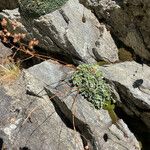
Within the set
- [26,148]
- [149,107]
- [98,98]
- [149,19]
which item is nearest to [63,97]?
[98,98]

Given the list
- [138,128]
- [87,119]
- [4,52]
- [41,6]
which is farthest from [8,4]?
[138,128]

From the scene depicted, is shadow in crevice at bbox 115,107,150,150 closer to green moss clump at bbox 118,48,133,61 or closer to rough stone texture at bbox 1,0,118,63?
green moss clump at bbox 118,48,133,61

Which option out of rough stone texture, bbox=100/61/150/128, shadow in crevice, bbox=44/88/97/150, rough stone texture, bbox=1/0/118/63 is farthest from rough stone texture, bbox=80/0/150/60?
shadow in crevice, bbox=44/88/97/150

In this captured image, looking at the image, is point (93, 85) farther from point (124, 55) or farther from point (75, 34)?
point (75, 34)

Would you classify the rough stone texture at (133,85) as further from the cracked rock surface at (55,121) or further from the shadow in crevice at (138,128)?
the cracked rock surface at (55,121)

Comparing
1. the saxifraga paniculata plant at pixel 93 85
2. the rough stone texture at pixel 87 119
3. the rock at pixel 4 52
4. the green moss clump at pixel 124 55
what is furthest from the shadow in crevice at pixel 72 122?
the rock at pixel 4 52

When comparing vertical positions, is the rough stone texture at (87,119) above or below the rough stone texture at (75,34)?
below
